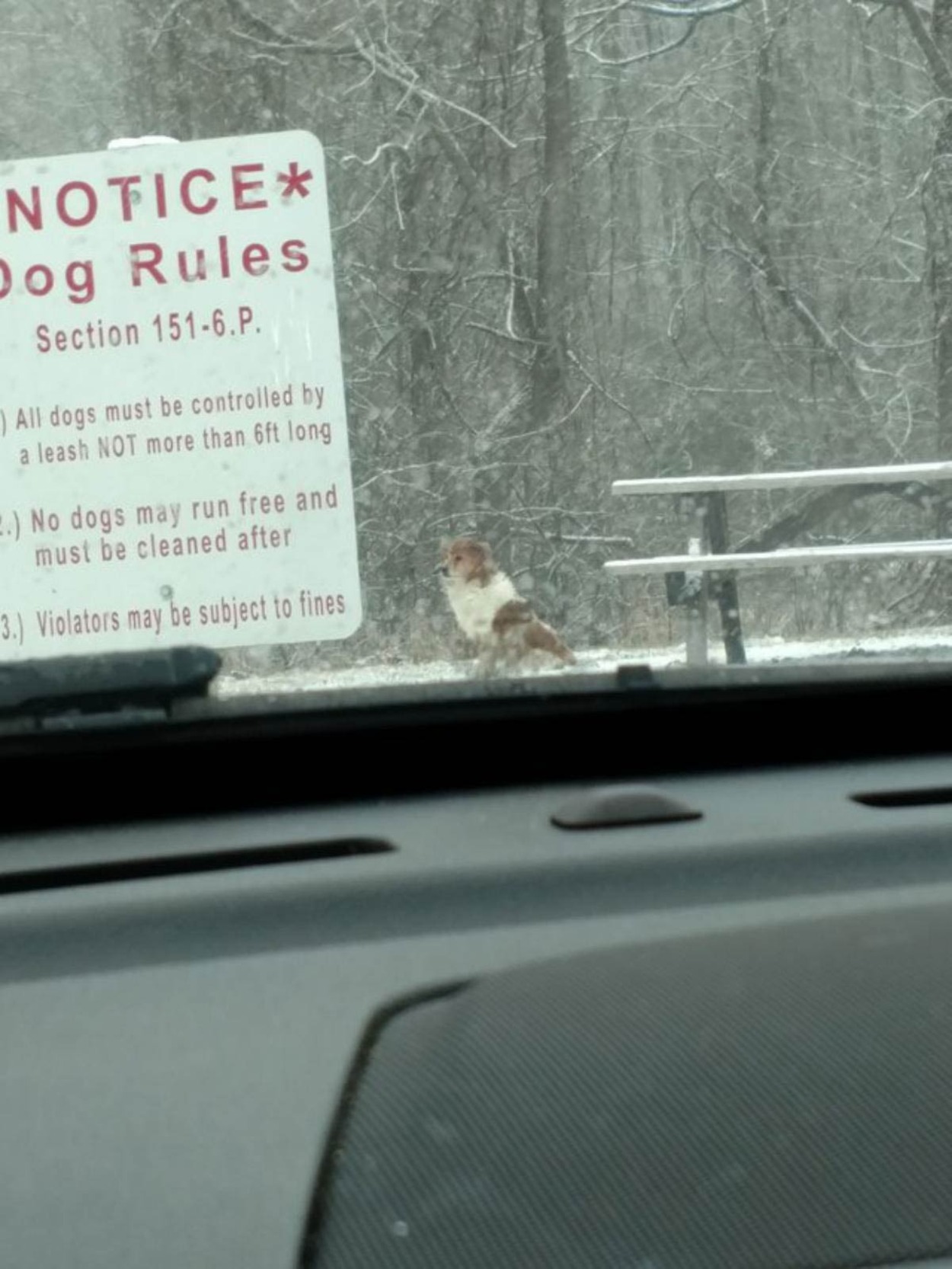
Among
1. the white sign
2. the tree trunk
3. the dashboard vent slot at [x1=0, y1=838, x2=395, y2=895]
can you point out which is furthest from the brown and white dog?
the tree trunk

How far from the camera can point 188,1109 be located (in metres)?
1.62

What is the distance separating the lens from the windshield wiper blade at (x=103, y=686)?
223cm

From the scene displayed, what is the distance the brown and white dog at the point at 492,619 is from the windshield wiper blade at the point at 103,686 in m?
1.52

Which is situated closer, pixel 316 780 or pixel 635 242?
pixel 316 780

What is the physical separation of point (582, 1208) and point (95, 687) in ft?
3.60

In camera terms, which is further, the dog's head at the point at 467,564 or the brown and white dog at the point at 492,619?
the dog's head at the point at 467,564

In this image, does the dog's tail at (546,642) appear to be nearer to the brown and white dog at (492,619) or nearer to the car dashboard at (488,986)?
the brown and white dog at (492,619)

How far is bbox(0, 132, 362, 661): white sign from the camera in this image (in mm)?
5273

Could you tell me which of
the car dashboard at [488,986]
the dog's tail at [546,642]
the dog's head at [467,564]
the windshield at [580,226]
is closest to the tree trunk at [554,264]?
the windshield at [580,226]

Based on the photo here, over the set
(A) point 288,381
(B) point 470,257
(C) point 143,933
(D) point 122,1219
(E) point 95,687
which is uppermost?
(B) point 470,257

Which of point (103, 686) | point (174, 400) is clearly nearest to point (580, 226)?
point (174, 400)

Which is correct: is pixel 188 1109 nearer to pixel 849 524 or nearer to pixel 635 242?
pixel 849 524

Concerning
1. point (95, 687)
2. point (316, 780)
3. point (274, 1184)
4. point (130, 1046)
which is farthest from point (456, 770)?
point (274, 1184)

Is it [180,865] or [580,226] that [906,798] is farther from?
[580,226]
